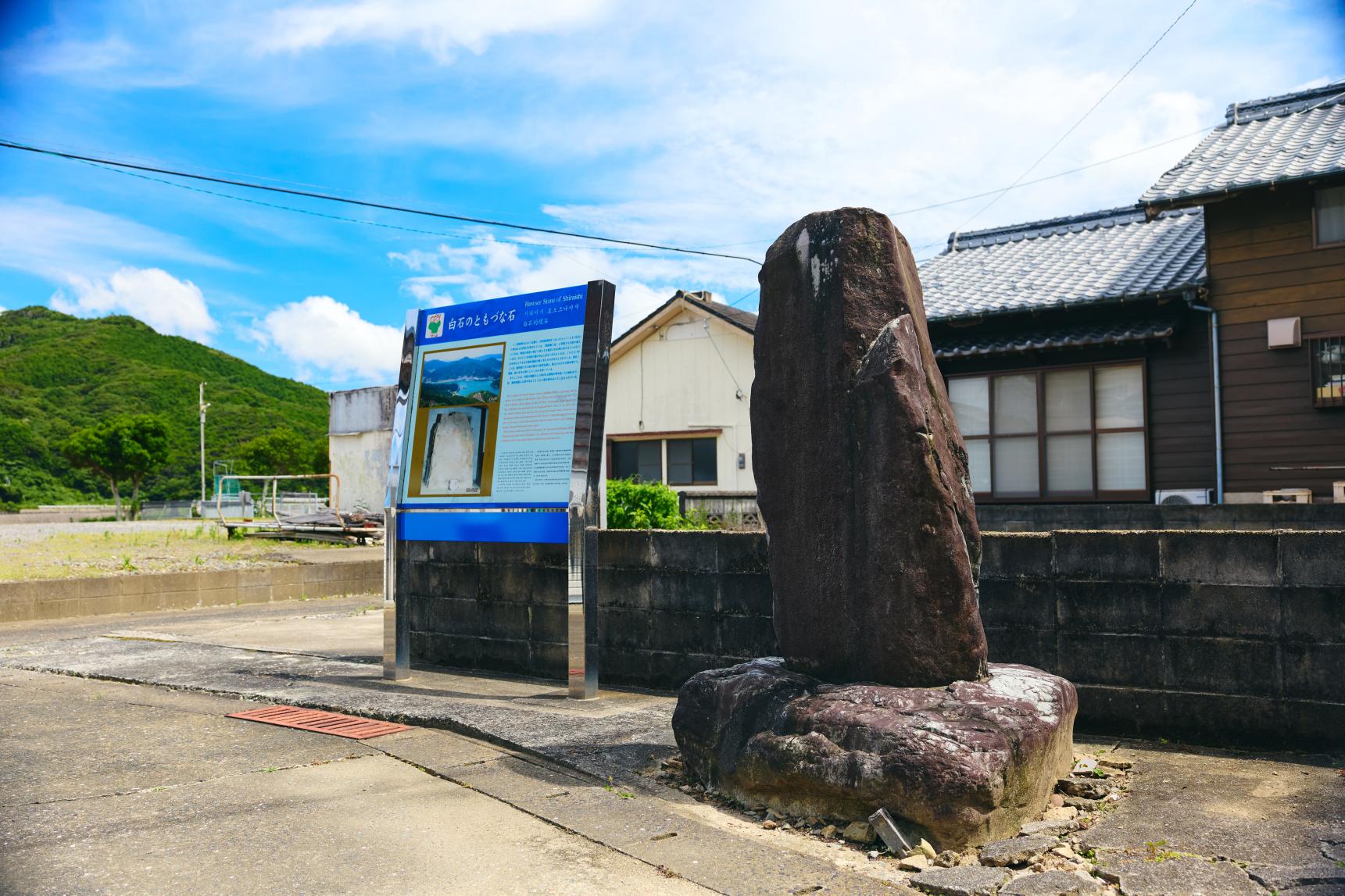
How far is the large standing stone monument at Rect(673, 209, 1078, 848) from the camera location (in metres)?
3.73

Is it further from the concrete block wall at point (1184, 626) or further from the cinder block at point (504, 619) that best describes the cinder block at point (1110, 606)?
the cinder block at point (504, 619)

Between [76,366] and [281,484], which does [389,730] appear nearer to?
[281,484]

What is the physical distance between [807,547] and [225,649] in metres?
6.54

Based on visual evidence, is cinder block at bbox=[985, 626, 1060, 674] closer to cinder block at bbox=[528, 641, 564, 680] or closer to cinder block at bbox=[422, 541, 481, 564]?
cinder block at bbox=[528, 641, 564, 680]

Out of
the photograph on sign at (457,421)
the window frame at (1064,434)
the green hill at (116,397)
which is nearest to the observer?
the photograph on sign at (457,421)

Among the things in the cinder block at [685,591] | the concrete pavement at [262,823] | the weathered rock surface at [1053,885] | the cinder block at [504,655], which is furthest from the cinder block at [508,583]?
the weathered rock surface at [1053,885]

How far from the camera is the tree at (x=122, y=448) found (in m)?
51.2

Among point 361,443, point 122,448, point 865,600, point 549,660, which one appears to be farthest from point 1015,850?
point 122,448

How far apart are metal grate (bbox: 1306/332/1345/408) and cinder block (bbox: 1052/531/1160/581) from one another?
7.03 m

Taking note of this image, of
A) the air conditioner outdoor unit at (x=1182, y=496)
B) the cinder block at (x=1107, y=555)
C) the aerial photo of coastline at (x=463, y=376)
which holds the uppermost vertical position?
the aerial photo of coastline at (x=463, y=376)

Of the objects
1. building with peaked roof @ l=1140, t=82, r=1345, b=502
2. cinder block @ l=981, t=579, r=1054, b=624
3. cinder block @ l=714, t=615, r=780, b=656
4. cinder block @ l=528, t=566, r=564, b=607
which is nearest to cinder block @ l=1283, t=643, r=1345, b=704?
cinder block @ l=981, t=579, r=1054, b=624

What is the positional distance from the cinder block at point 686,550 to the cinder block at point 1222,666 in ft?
9.00

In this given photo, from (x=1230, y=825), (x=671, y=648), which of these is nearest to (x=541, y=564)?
(x=671, y=648)

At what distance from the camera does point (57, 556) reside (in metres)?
16.3
